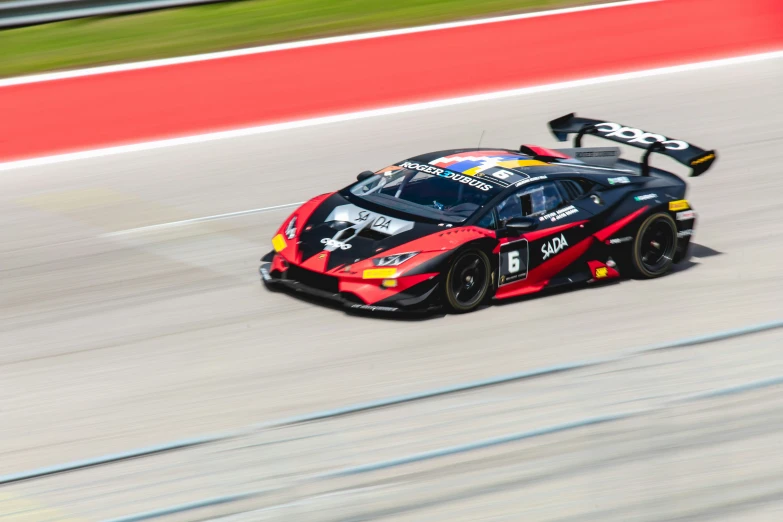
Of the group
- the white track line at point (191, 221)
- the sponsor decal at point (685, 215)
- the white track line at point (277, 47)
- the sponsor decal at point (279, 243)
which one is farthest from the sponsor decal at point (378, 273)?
the white track line at point (277, 47)

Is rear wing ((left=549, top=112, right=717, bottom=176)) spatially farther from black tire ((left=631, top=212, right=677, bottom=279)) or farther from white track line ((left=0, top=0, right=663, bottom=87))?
white track line ((left=0, top=0, right=663, bottom=87))

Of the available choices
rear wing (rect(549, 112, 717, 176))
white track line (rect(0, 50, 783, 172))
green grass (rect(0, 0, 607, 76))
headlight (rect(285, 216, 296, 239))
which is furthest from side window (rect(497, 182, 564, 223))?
green grass (rect(0, 0, 607, 76))

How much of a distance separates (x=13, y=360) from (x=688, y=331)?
5.28m

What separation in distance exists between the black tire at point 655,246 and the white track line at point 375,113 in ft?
22.0

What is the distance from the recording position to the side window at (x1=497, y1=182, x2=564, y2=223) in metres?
8.80

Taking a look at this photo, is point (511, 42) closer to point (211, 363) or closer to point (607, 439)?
point (211, 363)

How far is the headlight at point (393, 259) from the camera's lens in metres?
8.23

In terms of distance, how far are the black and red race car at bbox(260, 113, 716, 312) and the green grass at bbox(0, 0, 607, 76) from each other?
7.37 m

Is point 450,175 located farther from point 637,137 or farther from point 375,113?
point 375,113

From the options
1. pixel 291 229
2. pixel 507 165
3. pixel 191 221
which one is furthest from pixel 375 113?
pixel 291 229

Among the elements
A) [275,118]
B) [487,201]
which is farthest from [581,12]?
[487,201]

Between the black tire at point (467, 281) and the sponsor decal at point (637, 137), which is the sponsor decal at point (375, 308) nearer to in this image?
the black tire at point (467, 281)

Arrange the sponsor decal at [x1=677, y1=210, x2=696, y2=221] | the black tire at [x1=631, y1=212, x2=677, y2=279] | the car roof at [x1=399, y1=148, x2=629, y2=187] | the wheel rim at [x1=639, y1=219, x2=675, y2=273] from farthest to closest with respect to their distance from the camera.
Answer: the sponsor decal at [x1=677, y1=210, x2=696, y2=221] → the wheel rim at [x1=639, y1=219, x2=675, y2=273] → the black tire at [x1=631, y1=212, x2=677, y2=279] → the car roof at [x1=399, y1=148, x2=629, y2=187]

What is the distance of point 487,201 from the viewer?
8.72 metres
